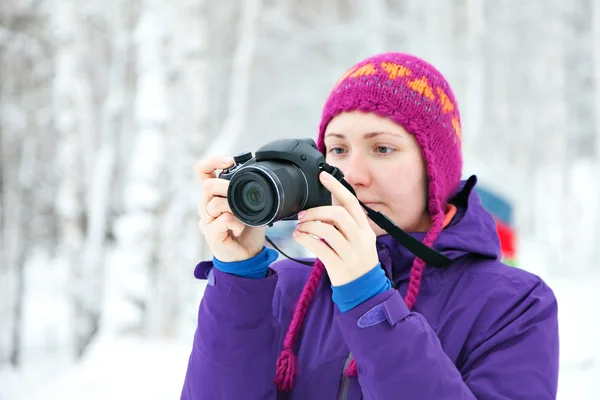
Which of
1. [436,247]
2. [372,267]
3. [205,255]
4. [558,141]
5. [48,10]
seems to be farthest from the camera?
[558,141]

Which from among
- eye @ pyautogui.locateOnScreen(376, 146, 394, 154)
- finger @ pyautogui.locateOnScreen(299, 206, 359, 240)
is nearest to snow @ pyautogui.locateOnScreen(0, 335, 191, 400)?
eye @ pyautogui.locateOnScreen(376, 146, 394, 154)

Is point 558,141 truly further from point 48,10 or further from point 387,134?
point 387,134

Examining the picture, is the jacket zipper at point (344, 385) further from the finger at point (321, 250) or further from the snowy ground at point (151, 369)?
the snowy ground at point (151, 369)

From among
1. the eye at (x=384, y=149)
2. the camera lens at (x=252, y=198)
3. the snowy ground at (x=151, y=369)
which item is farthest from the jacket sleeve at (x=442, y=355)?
the snowy ground at (x=151, y=369)

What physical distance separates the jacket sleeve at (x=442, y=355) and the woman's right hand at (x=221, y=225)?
0.28 meters

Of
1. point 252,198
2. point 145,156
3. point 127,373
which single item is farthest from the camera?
point 145,156

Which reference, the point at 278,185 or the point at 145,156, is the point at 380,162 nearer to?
the point at 278,185

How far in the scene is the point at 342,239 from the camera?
98 centimetres

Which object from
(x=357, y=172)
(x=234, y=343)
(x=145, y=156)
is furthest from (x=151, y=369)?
(x=357, y=172)

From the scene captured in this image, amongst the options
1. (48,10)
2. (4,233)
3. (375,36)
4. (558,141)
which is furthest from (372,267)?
(558,141)

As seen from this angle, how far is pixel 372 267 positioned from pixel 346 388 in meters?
0.28

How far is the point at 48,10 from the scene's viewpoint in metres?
6.14

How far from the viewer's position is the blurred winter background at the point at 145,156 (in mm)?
4930

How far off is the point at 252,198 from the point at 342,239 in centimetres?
19
